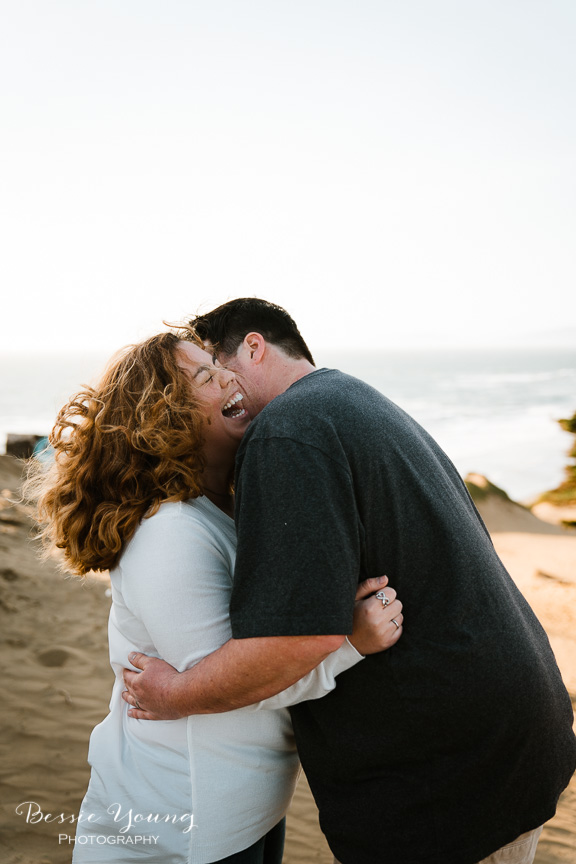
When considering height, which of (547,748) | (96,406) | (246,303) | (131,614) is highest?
(246,303)

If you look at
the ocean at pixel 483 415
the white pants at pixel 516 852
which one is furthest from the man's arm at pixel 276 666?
the ocean at pixel 483 415

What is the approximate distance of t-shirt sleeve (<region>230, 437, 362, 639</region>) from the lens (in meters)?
1.48

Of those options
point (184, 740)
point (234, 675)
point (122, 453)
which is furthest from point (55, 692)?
point (234, 675)

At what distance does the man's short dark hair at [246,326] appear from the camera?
258 cm

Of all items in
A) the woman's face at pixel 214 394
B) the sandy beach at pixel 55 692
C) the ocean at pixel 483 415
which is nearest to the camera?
the woman's face at pixel 214 394

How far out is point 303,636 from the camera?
1.50 m

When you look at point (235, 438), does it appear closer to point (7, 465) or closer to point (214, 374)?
point (214, 374)

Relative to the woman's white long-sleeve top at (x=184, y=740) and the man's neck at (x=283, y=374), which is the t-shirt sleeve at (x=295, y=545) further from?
the man's neck at (x=283, y=374)

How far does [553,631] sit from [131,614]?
6.35 m

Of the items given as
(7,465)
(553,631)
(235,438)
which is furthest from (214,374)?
(7,465)

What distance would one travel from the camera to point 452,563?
1.65 meters

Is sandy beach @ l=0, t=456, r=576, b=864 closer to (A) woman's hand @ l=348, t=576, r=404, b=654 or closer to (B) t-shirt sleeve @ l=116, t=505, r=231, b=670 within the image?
(B) t-shirt sleeve @ l=116, t=505, r=231, b=670

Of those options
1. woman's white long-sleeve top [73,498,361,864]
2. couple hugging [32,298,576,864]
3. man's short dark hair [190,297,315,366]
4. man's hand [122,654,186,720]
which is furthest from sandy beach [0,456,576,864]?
man's short dark hair [190,297,315,366]

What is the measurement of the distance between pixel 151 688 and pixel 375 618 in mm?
A: 633
